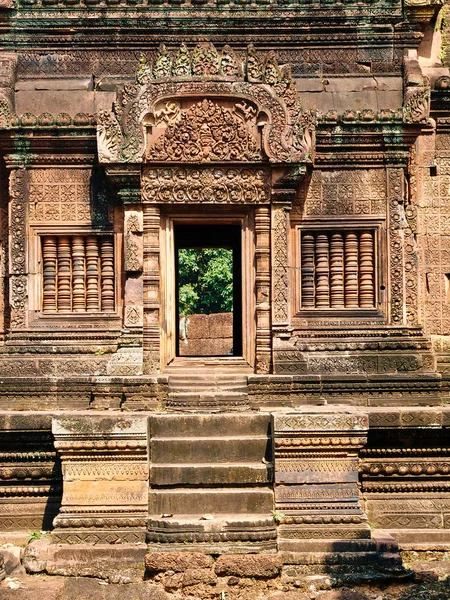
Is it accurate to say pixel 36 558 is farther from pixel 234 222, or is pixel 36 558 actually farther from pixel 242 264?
pixel 234 222

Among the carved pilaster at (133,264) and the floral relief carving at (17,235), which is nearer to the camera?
the carved pilaster at (133,264)

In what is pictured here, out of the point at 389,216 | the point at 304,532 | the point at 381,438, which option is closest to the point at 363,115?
the point at 389,216

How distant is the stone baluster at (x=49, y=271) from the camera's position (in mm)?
9664

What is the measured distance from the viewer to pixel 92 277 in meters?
9.65

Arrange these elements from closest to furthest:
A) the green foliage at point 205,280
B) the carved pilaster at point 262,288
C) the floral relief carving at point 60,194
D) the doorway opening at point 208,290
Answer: the carved pilaster at point 262,288, the floral relief carving at point 60,194, the doorway opening at point 208,290, the green foliage at point 205,280

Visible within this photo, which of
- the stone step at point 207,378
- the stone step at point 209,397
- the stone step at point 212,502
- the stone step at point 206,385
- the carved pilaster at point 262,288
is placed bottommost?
the stone step at point 212,502

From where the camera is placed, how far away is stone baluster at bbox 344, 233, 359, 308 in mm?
9703

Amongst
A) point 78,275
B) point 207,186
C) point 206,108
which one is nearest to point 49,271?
point 78,275

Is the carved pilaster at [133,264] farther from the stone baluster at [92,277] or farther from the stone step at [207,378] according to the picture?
the stone step at [207,378]

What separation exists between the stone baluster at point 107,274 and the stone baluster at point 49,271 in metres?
0.50

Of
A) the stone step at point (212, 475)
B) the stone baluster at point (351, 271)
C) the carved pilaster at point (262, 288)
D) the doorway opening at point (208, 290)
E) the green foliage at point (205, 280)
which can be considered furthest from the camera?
the green foliage at point (205, 280)

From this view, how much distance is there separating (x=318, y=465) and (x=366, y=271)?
248 centimetres

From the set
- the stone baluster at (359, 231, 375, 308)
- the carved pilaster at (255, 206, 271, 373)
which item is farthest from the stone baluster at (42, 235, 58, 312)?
the stone baluster at (359, 231, 375, 308)

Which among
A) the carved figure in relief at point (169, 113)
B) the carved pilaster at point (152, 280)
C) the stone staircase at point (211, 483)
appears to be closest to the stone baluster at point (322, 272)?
the carved pilaster at point (152, 280)
